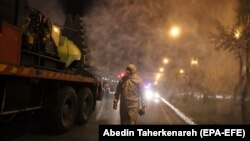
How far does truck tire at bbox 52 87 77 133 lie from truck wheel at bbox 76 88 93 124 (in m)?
0.86

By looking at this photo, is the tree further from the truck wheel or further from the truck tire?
the truck tire

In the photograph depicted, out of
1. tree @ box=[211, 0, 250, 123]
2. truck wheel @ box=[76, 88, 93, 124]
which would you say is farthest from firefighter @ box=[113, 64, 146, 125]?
tree @ box=[211, 0, 250, 123]

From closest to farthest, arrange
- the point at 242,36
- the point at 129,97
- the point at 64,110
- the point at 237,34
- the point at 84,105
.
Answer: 1. the point at 129,97
2. the point at 64,110
3. the point at 84,105
4. the point at 242,36
5. the point at 237,34

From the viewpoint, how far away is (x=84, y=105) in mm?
12406

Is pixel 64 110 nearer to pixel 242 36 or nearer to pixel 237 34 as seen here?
pixel 242 36

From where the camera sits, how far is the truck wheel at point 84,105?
11.9 metres

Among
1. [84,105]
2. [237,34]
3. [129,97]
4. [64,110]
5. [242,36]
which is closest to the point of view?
[129,97]

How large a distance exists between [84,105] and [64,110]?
212cm

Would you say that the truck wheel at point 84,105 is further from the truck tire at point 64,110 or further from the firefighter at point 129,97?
the firefighter at point 129,97

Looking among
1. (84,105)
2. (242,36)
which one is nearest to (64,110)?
(84,105)

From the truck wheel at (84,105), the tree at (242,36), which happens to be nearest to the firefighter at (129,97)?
the truck wheel at (84,105)

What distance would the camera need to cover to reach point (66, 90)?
33.8 feet

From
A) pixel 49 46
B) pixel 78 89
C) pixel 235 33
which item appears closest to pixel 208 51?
pixel 235 33

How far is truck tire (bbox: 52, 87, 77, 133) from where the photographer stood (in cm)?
966
